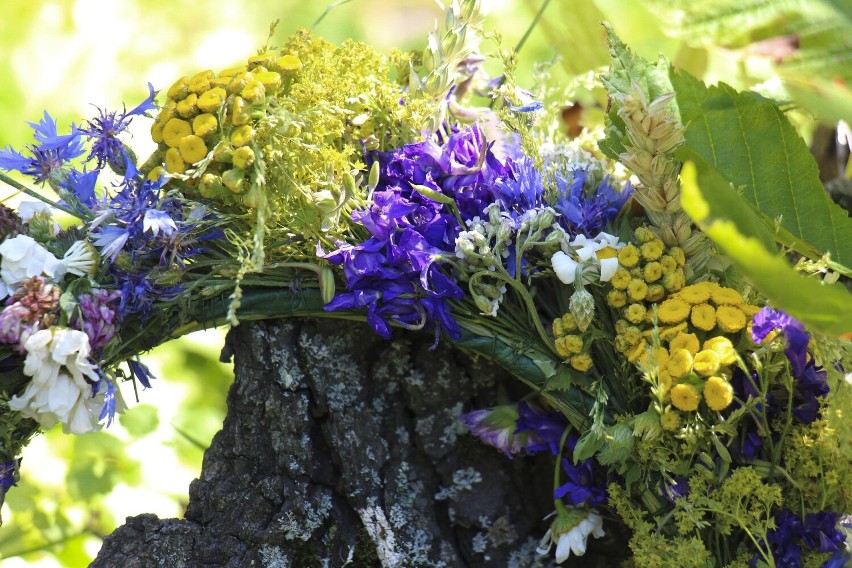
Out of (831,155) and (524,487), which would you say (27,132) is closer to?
(524,487)

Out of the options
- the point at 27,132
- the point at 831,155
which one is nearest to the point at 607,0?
the point at 831,155

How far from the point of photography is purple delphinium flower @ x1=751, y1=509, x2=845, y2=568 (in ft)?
2.91

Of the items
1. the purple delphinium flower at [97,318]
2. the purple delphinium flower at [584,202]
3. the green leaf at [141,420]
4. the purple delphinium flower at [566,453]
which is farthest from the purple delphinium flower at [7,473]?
the green leaf at [141,420]

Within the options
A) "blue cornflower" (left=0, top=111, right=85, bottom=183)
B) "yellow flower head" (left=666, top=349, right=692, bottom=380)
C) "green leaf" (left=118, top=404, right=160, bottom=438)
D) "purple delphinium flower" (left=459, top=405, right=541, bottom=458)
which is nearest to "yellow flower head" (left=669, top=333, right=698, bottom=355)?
"yellow flower head" (left=666, top=349, right=692, bottom=380)

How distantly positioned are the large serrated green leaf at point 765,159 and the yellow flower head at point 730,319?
0.53ft

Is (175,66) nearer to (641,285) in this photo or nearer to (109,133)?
(109,133)

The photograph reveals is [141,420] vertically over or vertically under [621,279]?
over

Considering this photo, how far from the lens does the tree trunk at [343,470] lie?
0.98m

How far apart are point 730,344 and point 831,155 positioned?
1.08m

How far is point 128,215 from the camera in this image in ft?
2.87

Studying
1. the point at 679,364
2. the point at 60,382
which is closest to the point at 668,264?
the point at 679,364

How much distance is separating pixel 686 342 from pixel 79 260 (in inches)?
25.7

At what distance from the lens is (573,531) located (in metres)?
0.97

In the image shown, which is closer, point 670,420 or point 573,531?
point 670,420
